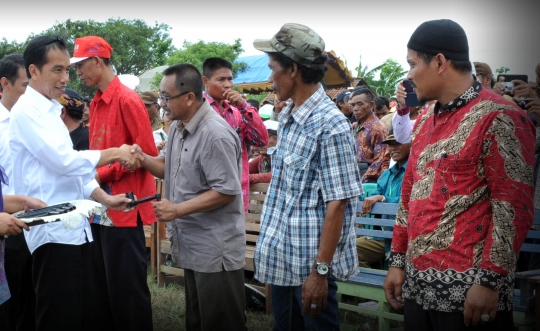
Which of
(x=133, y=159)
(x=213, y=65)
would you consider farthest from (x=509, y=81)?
(x=133, y=159)

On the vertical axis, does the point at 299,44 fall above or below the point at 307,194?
above

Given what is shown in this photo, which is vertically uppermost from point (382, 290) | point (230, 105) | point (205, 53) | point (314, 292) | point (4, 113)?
point (205, 53)

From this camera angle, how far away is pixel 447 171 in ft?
9.09

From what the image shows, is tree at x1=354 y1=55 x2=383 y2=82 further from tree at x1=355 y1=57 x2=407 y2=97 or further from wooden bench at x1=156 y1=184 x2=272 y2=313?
wooden bench at x1=156 y1=184 x2=272 y2=313

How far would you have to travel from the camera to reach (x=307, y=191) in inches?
133

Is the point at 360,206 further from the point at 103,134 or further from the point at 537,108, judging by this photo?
the point at 103,134

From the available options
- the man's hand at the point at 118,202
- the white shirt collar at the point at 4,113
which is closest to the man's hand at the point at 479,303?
the man's hand at the point at 118,202

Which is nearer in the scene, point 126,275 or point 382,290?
point 126,275

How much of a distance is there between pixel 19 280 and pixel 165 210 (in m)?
2.02

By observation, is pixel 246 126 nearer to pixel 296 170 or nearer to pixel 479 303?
pixel 296 170

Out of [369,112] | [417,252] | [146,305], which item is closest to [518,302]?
[417,252]

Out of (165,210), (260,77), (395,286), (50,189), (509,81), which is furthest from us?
(260,77)

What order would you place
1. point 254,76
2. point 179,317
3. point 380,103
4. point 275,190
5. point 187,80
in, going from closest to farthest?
point 275,190 → point 187,80 → point 179,317 → point 380,103 → point 254,76

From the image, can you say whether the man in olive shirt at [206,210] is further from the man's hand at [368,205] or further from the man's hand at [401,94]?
the man's hand at [401,94]
